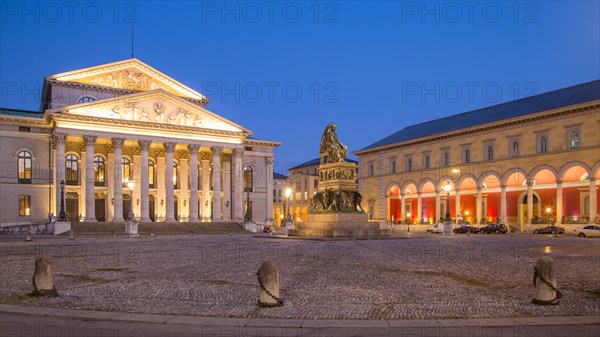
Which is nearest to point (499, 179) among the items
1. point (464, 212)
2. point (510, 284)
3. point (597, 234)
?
point (464, 212)

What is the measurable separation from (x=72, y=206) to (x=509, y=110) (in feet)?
164

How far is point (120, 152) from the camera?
180 feet

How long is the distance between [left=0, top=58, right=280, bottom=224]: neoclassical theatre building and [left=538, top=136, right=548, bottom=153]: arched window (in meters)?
32.2

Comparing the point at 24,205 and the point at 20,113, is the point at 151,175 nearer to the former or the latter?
the point at 24,205

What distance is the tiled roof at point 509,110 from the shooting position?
5150 centimetres

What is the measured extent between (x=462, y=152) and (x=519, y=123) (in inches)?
337

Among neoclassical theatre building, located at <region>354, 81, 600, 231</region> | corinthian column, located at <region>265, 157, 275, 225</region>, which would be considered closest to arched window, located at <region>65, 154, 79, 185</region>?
corinthian column, located at <region>265, 157, 275, 225</region>

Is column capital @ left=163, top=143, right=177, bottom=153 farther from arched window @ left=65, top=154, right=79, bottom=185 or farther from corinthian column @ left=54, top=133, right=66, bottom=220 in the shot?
corinthian column @ left=54, top=133, right=66, bottom=220

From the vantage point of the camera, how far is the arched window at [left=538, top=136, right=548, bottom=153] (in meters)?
52.3

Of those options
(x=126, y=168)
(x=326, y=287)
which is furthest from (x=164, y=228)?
(x=326, y=287)

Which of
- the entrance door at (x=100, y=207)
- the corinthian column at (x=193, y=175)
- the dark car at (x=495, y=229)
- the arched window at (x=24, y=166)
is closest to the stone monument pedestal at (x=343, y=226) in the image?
the dark car at (x=495, y=229)

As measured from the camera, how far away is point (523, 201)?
5766 centimetres

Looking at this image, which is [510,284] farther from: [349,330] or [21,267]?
[21,267]

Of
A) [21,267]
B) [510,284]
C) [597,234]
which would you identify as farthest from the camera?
[597,234]
